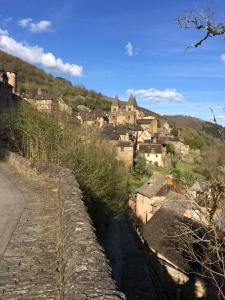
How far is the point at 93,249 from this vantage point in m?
6.61

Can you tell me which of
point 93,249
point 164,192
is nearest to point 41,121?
point 93,249

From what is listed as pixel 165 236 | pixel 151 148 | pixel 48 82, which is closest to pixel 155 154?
pixel 151 148

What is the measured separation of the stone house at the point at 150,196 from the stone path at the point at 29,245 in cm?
3019

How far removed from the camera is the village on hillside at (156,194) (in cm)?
1212

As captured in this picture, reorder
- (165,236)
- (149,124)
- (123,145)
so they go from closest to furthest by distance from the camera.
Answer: (165,236)
(123,145)
(149,124)

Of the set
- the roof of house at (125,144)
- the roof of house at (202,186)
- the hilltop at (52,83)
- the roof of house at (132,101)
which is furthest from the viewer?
the hilltop at (52,83)

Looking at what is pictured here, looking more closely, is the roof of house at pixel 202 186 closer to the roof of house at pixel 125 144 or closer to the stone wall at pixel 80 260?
the stone wall at pixel 80 260

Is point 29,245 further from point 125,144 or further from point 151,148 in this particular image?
point 151,148

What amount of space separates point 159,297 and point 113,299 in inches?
745

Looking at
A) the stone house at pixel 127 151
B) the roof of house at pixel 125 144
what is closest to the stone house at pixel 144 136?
the roof of house at pixel 125 144

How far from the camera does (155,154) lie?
76.9 metres

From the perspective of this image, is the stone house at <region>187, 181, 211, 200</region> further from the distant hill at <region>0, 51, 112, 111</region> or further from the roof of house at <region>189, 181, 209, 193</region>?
the distant hill at <region>0, 51, 112, 111</region>

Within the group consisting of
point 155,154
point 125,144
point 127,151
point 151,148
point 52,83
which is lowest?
point 155,154

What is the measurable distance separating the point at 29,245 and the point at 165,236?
15373 millimetres
